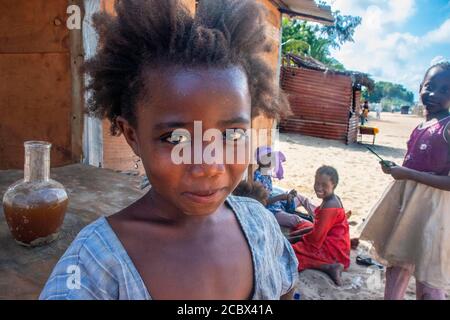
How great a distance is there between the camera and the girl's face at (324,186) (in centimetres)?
344

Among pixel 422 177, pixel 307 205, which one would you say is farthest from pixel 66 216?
pixel 307 205

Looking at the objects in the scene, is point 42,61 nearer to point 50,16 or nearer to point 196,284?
point 50,16

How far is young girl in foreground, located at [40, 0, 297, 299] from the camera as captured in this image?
34.4 inches

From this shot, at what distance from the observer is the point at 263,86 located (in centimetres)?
113

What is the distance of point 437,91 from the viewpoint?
97.7 inches

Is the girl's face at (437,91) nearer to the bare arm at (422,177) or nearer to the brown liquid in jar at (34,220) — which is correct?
the bare arm at (422,177)

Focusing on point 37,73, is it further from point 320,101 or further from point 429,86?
point 320,101

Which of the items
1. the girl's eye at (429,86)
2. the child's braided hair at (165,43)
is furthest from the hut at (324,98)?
the child's braided hair at (165,43)

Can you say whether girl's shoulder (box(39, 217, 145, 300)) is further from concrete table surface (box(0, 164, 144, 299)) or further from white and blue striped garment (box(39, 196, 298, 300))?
concrete table surface (box(0, 164, 144, 299))

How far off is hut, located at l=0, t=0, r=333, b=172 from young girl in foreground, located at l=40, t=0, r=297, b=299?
1603 mm

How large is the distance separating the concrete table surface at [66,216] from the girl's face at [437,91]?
1918 mm

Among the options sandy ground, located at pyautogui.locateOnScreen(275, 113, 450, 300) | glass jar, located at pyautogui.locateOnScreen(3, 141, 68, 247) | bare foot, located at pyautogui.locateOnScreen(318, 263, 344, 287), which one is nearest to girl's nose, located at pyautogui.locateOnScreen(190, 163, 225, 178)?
glass jar, located at pyautogui.locateOnScreen(3, 141, 68, 247)

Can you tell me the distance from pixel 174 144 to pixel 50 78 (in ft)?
6.78
